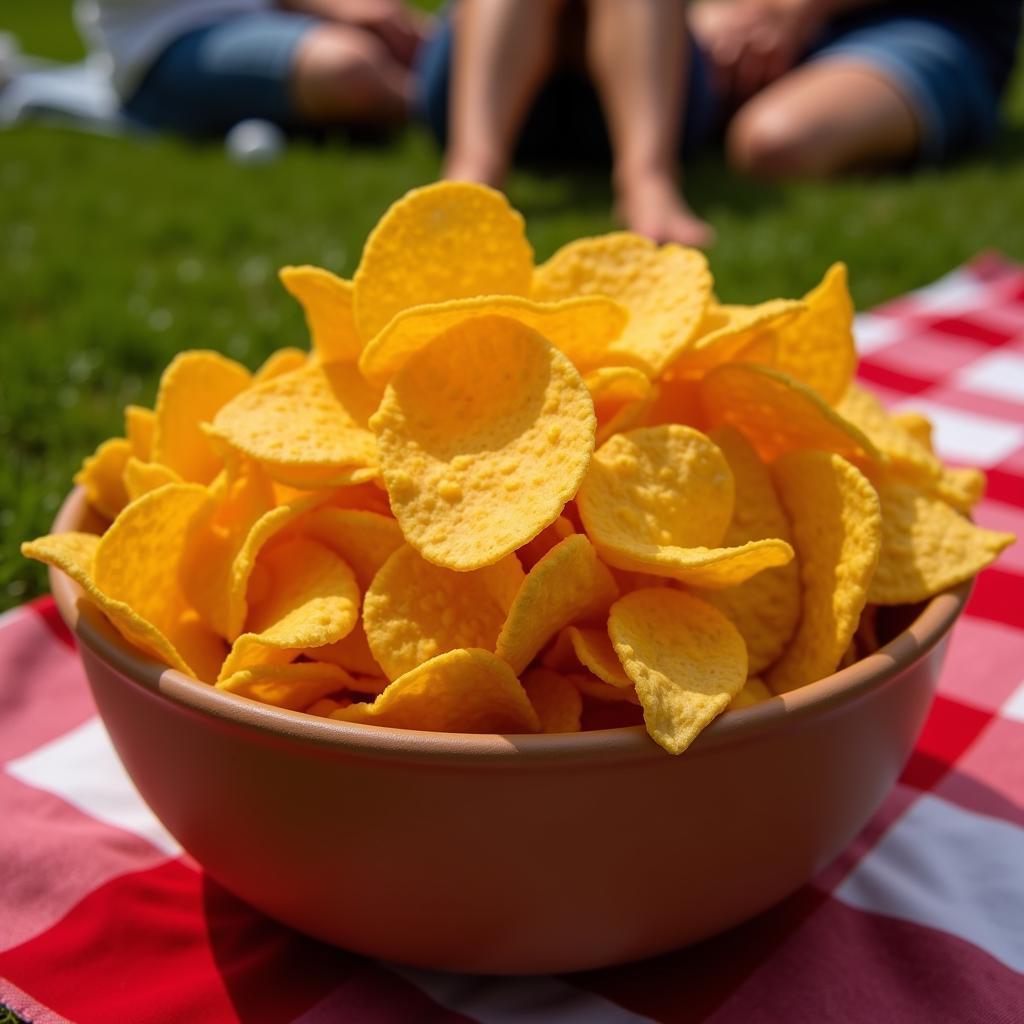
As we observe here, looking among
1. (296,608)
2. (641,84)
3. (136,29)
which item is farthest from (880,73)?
(296,608)

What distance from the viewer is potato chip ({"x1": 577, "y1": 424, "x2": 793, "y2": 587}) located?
0.62 meters

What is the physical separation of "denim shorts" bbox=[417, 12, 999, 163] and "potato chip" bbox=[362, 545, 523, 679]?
2563 millimetres

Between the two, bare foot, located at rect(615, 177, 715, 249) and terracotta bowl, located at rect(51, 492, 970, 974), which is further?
bare foot, located at rect(615, 177, 715, 249)

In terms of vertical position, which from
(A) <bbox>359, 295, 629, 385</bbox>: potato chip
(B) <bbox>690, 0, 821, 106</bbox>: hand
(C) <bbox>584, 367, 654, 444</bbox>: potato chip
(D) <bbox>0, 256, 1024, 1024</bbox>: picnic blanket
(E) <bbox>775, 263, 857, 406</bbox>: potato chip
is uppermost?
(A) <bbox>359, 295, 629, 385</bbox>: potato chip

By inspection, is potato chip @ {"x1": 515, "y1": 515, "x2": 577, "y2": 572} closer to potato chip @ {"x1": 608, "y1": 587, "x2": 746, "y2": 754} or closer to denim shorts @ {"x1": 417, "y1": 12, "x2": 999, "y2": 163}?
potato chip @ {"x1": 608, "y1": 587, "x2": 746, "y2": 754}

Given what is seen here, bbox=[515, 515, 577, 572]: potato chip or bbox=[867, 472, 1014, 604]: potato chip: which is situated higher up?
bbox=[515, 515, 577, 572]: potato chip

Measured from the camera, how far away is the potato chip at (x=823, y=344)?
2.70 ft

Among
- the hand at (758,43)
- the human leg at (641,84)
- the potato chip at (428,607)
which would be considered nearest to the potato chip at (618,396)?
the potato chip at (428,607)

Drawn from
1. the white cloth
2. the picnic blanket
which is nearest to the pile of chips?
the picnic blanket

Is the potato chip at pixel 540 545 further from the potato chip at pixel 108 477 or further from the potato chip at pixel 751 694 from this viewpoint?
the potato chip at pixel 108 477

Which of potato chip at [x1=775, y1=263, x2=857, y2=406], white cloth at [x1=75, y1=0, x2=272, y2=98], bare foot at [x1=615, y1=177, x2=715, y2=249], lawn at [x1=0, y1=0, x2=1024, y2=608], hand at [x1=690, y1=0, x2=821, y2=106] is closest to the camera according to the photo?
potato chip at [x1=775, y1=263, x2=857, y2=406]

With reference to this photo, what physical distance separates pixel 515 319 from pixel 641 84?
214 cm

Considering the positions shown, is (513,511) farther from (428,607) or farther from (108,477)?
(108,477)

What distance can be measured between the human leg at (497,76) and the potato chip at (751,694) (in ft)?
6.82
